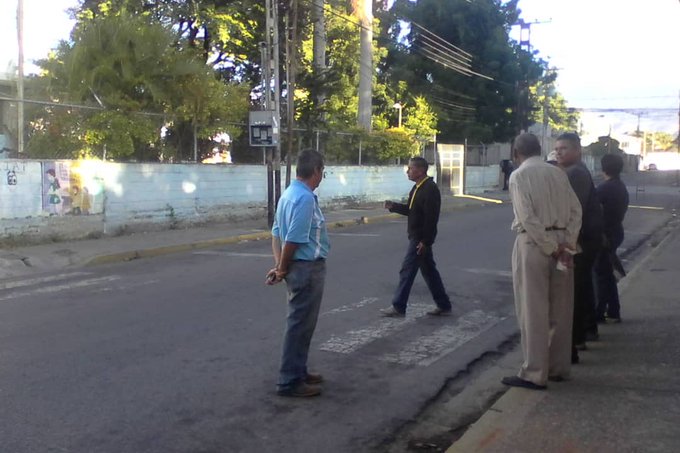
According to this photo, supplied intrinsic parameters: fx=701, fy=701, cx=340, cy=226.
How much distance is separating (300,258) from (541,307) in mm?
1752

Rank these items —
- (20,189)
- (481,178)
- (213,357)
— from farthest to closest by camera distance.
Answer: (481,178) < (20,189) < (213,357)

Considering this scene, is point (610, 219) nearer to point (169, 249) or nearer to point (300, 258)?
point (300, 258)

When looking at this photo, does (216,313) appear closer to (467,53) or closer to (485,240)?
(485,240)

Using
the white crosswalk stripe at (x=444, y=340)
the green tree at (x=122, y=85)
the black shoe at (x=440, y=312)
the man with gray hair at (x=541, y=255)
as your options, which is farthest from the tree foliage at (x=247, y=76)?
the man with gray hair at (x=541, y=255)

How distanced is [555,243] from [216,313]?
14.3ft

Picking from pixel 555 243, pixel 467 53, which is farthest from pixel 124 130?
pixel 467 53

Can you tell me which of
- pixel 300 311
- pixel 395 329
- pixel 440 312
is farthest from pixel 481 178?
pixel 300 311

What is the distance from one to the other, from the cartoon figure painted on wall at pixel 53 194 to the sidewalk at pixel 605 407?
458 inches

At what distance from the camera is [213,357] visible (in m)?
6.18

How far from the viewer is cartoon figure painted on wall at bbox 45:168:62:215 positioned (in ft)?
48.0

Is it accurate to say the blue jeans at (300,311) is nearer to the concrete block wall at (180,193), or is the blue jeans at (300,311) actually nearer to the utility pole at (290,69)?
the concrete block wall at (180,193)

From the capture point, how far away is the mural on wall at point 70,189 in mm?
14633

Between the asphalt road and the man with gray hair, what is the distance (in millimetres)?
923

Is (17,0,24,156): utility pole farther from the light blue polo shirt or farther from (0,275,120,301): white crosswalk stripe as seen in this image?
the light blue polo shirt
